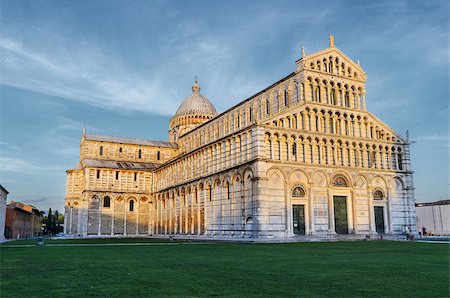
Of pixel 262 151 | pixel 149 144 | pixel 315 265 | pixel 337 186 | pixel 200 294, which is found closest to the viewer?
pixel 200 294

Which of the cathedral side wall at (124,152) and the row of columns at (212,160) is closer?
the row of columns at (212,160)

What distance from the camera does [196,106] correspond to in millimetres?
78938

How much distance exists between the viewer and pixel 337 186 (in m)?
44.5

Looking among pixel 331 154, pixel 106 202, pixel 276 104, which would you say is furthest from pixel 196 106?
pixel 331 154

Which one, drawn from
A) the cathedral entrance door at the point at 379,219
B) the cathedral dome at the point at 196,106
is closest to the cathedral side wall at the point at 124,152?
the cathedral dome at the point at 196,106

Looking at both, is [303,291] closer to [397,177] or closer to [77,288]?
[77,288]

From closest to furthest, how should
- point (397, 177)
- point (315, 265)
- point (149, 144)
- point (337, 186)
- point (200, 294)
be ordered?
point (200, 294) < point (315, 265) < point (337, 186) < point (397, 177) < point (149, 144)

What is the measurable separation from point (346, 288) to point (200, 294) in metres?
3.76

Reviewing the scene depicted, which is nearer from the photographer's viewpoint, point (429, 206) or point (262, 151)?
point (262, 151)

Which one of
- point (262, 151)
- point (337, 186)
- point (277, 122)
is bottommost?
point (337, 186)

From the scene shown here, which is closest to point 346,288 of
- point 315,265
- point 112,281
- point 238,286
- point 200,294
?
point 238,286

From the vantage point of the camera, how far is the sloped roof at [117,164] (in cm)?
6798

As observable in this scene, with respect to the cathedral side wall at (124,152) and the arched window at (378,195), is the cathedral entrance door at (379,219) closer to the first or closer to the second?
the arched window at (378,195)

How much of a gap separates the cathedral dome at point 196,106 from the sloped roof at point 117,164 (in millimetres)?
12526
